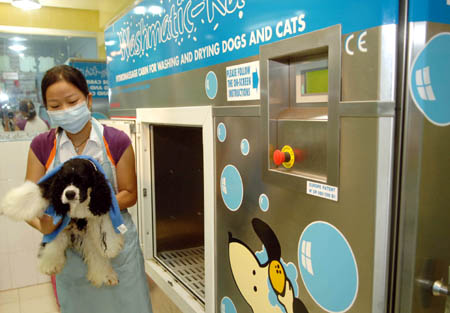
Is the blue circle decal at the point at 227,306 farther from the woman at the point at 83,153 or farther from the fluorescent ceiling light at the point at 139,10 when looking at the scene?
the fluorescent ceiling light at the point at 139,10

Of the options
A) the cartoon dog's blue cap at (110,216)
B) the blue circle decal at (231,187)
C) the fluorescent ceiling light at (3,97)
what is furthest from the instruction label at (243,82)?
the fluorescent ceiling light at (3,97)

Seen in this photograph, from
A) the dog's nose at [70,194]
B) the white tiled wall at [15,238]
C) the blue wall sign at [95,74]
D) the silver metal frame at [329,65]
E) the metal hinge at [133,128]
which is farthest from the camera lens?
the blue wall sign at [95,74]

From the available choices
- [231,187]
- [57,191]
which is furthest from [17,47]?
[231,187]

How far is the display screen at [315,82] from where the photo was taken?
1.03 metres

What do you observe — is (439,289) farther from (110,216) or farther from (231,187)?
(110,216)

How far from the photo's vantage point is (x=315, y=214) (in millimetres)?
1032

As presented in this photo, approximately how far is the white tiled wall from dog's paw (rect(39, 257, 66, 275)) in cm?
209

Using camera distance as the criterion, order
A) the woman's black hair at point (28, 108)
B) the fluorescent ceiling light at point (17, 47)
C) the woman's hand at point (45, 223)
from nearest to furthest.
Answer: the woman's hand at point (45, 223) → the woman's black hair at point (28, 108) → the fluorescent ceiling light at point (17, 47)

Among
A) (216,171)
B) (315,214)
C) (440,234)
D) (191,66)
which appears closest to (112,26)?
(191,66)

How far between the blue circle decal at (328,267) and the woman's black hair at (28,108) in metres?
3.39

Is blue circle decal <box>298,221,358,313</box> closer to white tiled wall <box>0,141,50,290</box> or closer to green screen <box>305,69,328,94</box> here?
green screen <box>305,69,328,94</box>

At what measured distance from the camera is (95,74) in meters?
4.23

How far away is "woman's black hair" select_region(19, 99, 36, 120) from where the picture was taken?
364 cm

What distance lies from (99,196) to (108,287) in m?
0.46
